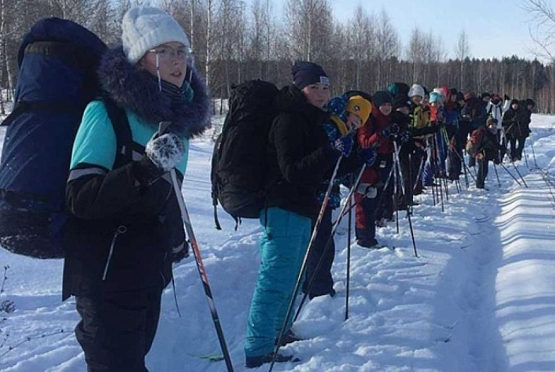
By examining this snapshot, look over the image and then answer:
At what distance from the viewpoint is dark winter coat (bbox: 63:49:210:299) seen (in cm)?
196

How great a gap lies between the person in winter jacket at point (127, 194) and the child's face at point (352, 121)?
6.92 feet

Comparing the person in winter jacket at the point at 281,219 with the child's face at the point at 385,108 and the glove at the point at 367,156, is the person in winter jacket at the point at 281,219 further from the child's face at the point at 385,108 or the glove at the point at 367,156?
the child's face at the point at 385,108

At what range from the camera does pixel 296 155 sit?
136 inches

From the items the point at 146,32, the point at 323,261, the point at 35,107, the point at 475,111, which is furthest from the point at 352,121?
the point at 475,111

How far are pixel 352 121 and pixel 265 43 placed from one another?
35.3m

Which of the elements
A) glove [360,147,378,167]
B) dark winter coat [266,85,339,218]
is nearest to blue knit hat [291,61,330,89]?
dark winter coat [266,85,339,218]

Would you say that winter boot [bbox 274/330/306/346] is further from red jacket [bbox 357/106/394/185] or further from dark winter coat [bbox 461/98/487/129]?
dark winter coat [bbox 461/98/487/129]

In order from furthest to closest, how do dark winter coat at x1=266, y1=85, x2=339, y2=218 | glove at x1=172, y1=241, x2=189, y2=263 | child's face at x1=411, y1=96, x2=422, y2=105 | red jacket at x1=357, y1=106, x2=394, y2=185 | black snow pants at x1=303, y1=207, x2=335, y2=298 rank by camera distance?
1. child's face at x1=411, y1=96, x2=422, y2=105
2. red jacket at x1=357, y1=106, x2=394, y2=185
3. black snow pants at x1=303, y1=207, x2=335, y2=298
4. dark winter coat at x1=266, y1=85, x2=339, y2=218
5. glove at x1=172, y1=241, x2=189, y2=263

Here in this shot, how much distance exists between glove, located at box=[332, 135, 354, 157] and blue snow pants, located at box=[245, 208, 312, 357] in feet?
1.77

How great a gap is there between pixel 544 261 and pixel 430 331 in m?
2.39

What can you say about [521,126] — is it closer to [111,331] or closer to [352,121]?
[352,121]

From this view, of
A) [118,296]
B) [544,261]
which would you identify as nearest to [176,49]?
[118,296]

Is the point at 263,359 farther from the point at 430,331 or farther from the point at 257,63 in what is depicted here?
the point at 257,63

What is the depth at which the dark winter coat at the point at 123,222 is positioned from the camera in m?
1.96
